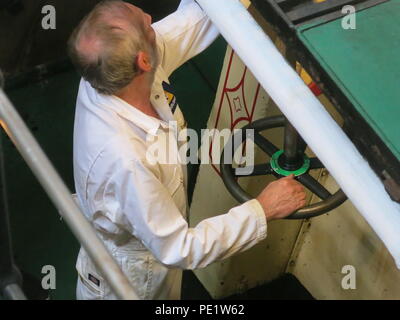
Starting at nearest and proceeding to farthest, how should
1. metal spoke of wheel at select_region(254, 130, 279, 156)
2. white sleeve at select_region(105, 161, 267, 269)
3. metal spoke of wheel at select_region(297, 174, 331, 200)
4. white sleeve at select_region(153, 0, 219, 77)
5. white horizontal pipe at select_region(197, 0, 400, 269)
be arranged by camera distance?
white horizontal pipe at select_region(197, 0, 400, 269), white sleeve at select_region(105, 161, 267, 269), metal spoke of wheel at select_region(297, 174, 331, 200), metal spoke of wheel at select_region(254, 130, 279, 156), white sleeve at select_region(153, 0, 219, 77)

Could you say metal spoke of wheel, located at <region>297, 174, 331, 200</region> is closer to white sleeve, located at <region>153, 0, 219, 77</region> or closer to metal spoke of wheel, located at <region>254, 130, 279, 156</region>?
metal spoke of wheel, located at <region>254, 130, 279, 156</region>

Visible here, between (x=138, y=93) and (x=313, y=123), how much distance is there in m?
0.69

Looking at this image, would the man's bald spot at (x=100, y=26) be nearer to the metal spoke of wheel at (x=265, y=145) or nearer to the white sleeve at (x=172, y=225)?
the white sleeve at (x=172, y=225)

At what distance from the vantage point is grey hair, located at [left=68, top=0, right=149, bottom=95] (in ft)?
6.28

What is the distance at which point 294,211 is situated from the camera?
79.2 inches

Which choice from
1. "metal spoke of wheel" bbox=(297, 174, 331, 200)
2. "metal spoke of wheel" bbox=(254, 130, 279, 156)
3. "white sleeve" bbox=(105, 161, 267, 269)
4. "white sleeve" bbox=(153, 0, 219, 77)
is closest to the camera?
"white sleeve" bbox=(105, 161, 267, 269)

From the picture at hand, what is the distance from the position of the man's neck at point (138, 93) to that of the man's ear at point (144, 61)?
0.12ft

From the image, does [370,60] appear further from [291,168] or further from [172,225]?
[172,225]

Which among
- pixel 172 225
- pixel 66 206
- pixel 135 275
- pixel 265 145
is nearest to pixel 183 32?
pixel 265 145

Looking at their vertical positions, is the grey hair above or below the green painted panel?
above

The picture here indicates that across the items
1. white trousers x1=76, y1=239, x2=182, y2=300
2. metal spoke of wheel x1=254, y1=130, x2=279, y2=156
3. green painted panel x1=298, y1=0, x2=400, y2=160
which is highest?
green painted panel x1=298, y1=0, x2=400, y2=160

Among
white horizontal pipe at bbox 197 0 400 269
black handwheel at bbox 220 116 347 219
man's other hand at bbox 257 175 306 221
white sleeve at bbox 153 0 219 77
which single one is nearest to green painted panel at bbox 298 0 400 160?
white horizontal pipe at bbox 197 0 400 269

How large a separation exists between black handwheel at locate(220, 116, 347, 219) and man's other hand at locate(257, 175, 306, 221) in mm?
45

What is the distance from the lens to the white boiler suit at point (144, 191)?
192 centimetres
